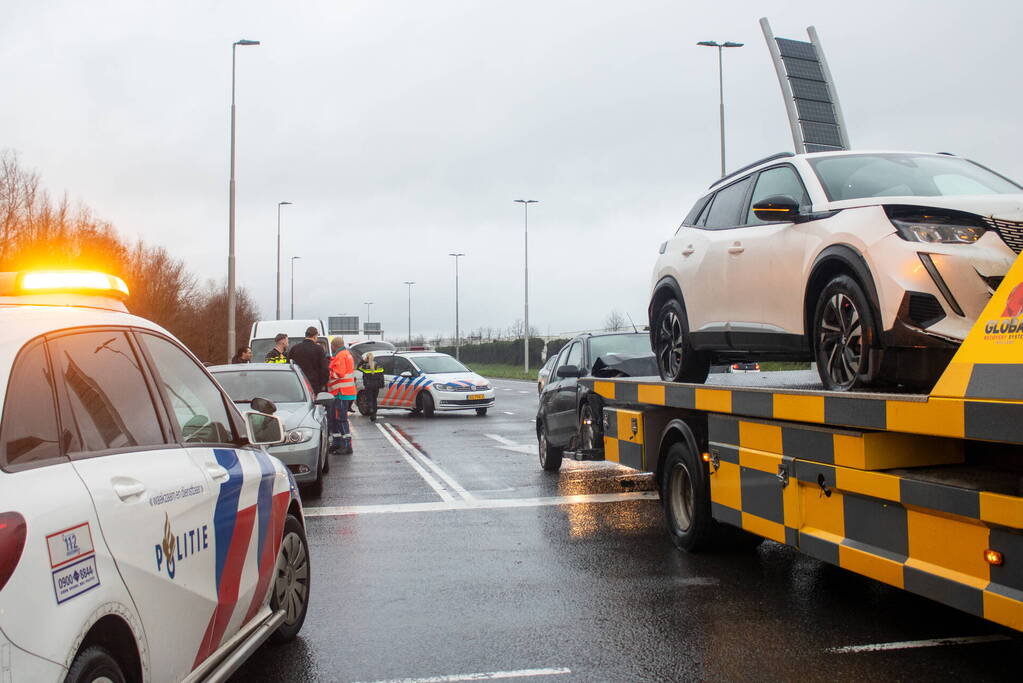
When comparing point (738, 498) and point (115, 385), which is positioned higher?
point (115, 385)

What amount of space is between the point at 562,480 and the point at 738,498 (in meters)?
5.78

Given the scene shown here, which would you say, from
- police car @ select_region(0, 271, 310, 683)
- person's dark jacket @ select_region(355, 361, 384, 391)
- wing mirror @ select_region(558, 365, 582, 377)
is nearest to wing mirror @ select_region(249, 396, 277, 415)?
police car @ select_region(0, 271, 310, 683)

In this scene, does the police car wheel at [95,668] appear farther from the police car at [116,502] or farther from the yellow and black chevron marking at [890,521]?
the yellow and black chevron marking at [890,521]

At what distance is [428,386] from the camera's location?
25.5m

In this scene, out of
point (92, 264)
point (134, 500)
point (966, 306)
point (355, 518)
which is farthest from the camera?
point (92, 264)

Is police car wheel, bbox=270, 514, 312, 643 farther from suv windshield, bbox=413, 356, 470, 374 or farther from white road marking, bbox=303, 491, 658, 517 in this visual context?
suv windshield, bbox=413, 356, 470, 374

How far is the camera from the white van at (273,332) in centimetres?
2652

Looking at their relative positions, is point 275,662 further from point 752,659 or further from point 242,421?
point 752,659

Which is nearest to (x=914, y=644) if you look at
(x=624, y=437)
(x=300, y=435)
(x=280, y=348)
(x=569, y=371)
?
(x=624, y=437)

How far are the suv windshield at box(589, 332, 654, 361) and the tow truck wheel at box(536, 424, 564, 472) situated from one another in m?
1.16

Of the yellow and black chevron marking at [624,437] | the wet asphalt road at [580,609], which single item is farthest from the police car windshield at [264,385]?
the yellow and black chevron marking at [624,437]

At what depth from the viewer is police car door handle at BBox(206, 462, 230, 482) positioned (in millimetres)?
4071

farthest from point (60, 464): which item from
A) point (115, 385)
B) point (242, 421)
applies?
point (242, 421)

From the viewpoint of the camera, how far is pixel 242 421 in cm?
495
